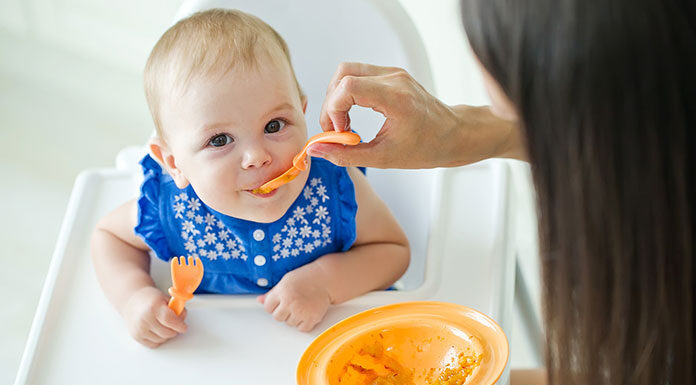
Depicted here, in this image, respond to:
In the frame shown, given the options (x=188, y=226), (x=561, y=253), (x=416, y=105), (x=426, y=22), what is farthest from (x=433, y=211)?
(x=426, y=22)

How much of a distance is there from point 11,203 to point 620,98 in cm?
164

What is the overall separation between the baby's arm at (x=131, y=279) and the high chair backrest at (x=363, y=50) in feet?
0.98

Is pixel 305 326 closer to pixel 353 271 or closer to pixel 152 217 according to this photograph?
pixel 353 271

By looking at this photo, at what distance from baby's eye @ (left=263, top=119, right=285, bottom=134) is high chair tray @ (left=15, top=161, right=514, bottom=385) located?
210mm

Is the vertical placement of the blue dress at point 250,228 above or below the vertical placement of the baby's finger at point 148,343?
above

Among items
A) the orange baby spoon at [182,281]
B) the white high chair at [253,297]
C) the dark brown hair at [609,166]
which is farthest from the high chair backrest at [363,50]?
the dark brown hair at [609,166]

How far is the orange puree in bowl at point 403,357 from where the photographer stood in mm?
759

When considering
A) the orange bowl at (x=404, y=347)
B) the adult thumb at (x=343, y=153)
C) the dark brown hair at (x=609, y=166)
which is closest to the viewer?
the dark brown hair at (x=609, y=166)

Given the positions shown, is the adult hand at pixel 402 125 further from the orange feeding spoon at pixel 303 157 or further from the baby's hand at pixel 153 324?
the baby's hand at pixel 153 324

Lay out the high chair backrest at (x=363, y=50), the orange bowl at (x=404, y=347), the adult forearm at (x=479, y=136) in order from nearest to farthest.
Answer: the orange bowl at (x=404, y=347) < the adult forearm at (x=479, y=136) < the high chair backrest at (x=363, y=50)

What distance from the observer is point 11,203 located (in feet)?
6.03

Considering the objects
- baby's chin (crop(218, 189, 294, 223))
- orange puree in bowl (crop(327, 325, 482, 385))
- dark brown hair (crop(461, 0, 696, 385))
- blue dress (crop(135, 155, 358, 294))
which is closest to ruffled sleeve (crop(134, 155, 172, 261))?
blue dress (crop(135, 155, 358, 294))

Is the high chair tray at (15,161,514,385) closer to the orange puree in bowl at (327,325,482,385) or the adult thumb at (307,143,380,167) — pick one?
the orange puree in bowl at (327,325,482,385)

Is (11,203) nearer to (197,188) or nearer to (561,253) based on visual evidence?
(197,188)
